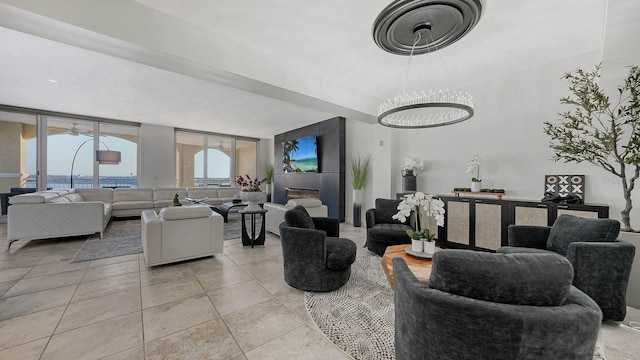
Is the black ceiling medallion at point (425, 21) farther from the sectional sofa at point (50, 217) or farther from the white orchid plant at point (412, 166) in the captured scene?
the sectional sofa at point (50, 217)

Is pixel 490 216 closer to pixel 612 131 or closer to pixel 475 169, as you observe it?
pixel 475 169

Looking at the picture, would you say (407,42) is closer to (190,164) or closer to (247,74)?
(247,74)

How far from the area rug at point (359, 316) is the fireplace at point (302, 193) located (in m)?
4.32

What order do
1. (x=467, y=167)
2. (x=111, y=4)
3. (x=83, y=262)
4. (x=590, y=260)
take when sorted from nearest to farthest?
1. (x=590, y=260)
2. (x=111, y=4)
3. (x=83, y=262)
4. (x=467, y=167)

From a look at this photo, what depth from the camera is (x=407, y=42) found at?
2.28 meters

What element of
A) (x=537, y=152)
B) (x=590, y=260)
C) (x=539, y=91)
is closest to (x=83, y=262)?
(x=590, y=260)

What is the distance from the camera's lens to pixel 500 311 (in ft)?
3.05

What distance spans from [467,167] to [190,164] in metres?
8.90

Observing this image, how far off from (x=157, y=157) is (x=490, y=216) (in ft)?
30.2

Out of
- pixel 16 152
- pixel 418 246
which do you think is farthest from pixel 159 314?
pixel 16 152

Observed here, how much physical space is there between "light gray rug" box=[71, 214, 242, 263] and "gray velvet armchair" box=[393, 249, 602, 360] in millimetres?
4371

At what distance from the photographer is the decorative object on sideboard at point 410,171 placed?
4.73 metres

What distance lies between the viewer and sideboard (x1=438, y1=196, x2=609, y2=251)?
3078mm

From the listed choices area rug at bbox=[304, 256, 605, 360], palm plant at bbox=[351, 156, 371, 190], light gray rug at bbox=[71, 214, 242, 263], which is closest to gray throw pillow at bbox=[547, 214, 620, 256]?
A: area rug at bbox=[304, 256, 605, 360]
